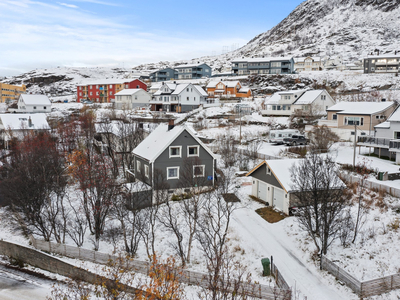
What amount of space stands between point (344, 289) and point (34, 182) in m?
25.5

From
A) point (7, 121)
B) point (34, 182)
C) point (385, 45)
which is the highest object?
point (385, 45)

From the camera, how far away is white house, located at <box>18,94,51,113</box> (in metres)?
79.8

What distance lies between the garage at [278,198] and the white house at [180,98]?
51676 mm

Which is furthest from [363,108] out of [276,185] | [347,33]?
[347,33]

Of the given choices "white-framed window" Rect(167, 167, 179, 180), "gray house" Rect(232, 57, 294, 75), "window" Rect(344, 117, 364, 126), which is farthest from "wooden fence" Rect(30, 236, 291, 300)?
"gray house" Rect(232, 57, 294, 75)

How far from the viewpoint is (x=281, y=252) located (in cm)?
2116

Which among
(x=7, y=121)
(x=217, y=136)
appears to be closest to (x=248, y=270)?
(x=217, y=136)

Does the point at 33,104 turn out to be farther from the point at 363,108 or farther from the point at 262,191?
the point at 363,108

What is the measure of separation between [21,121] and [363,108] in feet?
188

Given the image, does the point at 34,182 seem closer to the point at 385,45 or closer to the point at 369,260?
the point at 369,260

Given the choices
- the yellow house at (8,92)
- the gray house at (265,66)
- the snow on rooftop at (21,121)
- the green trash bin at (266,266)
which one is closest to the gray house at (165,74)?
the gray house at (265,66)

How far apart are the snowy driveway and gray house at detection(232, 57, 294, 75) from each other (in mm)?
89262

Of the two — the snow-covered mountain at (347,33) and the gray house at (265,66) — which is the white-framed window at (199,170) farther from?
the snow-covered mountain at (347,33)

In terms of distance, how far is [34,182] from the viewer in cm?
2759
